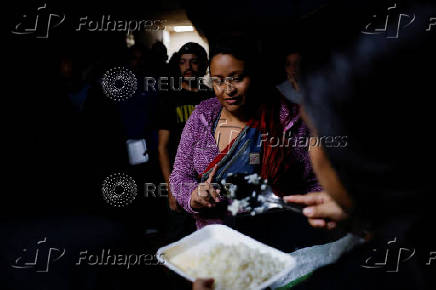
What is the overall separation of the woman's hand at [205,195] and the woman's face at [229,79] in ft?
1.49

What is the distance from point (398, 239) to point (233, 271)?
726 mm

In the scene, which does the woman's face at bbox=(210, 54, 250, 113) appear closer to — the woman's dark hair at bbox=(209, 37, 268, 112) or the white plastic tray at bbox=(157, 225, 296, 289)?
the woman's dark hair at bbox=(209, 37, 268, 112)

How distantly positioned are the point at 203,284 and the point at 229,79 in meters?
1.08

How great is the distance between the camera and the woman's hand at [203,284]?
3.79 ft

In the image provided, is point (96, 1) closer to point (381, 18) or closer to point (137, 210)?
point (137, 210)

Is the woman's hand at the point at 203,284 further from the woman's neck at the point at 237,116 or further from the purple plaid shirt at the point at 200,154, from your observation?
the woman's neck at the point at 237,116

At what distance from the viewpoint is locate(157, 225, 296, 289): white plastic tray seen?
49.3 inches

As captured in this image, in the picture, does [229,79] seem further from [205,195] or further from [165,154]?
[165,154]

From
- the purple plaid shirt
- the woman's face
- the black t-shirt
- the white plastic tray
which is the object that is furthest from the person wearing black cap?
the white plastic tray

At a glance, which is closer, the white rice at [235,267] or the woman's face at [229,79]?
the white rice at [235,267]

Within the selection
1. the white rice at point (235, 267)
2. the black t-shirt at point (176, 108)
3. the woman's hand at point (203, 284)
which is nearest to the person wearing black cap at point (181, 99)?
the black t-shirt at point (176, 108)

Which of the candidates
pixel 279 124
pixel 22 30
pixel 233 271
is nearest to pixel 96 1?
pixel 22 30

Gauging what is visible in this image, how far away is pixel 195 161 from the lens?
1.89 m

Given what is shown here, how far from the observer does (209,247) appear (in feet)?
4.74
